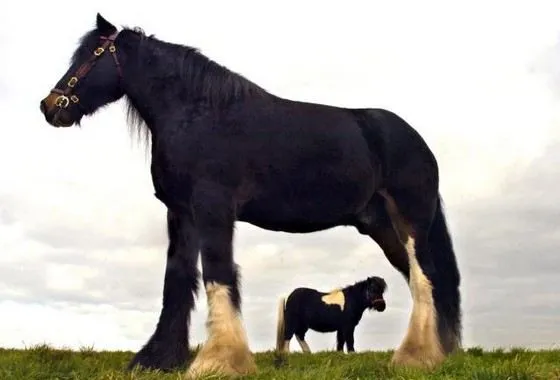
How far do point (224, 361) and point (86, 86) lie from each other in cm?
302

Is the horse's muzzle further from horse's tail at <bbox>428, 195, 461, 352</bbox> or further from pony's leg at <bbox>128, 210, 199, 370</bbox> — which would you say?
horse's tail at <bbox>428, 195, 461, 352</bbox>

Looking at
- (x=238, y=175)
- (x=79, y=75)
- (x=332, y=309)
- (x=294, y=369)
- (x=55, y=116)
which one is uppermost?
(x=79, y=75)

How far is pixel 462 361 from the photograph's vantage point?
674cm

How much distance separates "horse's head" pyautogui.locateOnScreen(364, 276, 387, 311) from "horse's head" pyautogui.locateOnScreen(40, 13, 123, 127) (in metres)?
7.14

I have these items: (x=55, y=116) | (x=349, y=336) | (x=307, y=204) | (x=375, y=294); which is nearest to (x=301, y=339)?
(x=349, y=336)

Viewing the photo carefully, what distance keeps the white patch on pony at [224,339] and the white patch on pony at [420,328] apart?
155cm

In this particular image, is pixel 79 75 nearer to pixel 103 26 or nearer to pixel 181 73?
pixel 103 26

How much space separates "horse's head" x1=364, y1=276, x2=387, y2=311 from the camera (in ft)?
42.3

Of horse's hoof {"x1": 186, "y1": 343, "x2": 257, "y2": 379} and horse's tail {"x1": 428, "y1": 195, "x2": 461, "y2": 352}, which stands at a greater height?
horse's tail {"x1": 428, "y1": 195, "x2": 461, "y2": 352}

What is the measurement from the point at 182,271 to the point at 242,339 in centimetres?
134

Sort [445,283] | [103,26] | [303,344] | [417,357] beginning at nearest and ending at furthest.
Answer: [417,357]
[103,26]
[445,283]
[303,344]

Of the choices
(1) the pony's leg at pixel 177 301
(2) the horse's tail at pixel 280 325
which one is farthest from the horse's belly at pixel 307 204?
(2) the horse's tail at pixel 280 325

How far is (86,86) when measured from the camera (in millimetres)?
7070

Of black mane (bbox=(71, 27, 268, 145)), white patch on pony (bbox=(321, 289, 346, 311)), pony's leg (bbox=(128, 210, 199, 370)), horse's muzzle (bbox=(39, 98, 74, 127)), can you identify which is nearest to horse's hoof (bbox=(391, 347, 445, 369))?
pony's leg (bbox=(128, 210, 199, 370))
